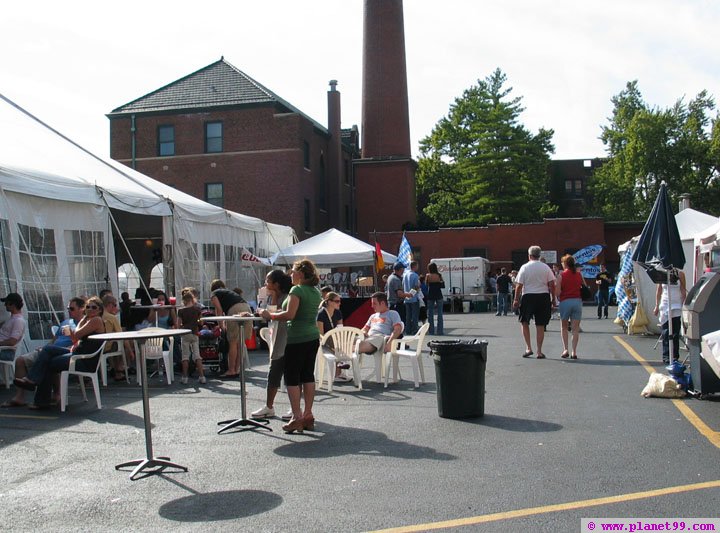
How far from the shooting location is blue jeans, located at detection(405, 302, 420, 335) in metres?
18.8

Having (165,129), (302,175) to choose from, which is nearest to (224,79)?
(165,129)

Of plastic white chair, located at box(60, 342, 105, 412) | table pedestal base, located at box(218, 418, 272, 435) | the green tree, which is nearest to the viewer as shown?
table pedestal base, located at box(218, 418, 272, 435)

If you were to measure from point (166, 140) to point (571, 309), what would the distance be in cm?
3207

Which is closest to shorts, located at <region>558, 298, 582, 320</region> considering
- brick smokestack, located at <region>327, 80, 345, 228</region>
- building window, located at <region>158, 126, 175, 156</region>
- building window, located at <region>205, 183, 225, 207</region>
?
building window, located at <region>205, 183, 225, 207</region>

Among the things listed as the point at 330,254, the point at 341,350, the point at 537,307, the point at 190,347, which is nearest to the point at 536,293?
the point at 537,307

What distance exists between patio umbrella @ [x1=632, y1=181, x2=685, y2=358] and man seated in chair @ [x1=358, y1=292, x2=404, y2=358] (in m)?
3.79

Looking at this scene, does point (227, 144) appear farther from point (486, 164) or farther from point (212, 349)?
point (212, 349)

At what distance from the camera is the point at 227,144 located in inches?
1591

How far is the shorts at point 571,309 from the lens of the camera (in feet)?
43.1

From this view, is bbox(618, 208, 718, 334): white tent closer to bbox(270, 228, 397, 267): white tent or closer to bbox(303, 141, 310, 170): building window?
bbox(270, 228, 397, 267): white tent

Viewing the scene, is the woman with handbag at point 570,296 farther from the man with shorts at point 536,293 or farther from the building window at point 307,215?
the building window at point 307,215

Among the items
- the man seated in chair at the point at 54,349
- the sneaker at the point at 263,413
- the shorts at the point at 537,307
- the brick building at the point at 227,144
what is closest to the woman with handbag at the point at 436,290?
the shorts at the point at 537,307

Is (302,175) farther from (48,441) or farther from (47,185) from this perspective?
(48,441)

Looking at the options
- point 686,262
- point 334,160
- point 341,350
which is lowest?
point 341,350
